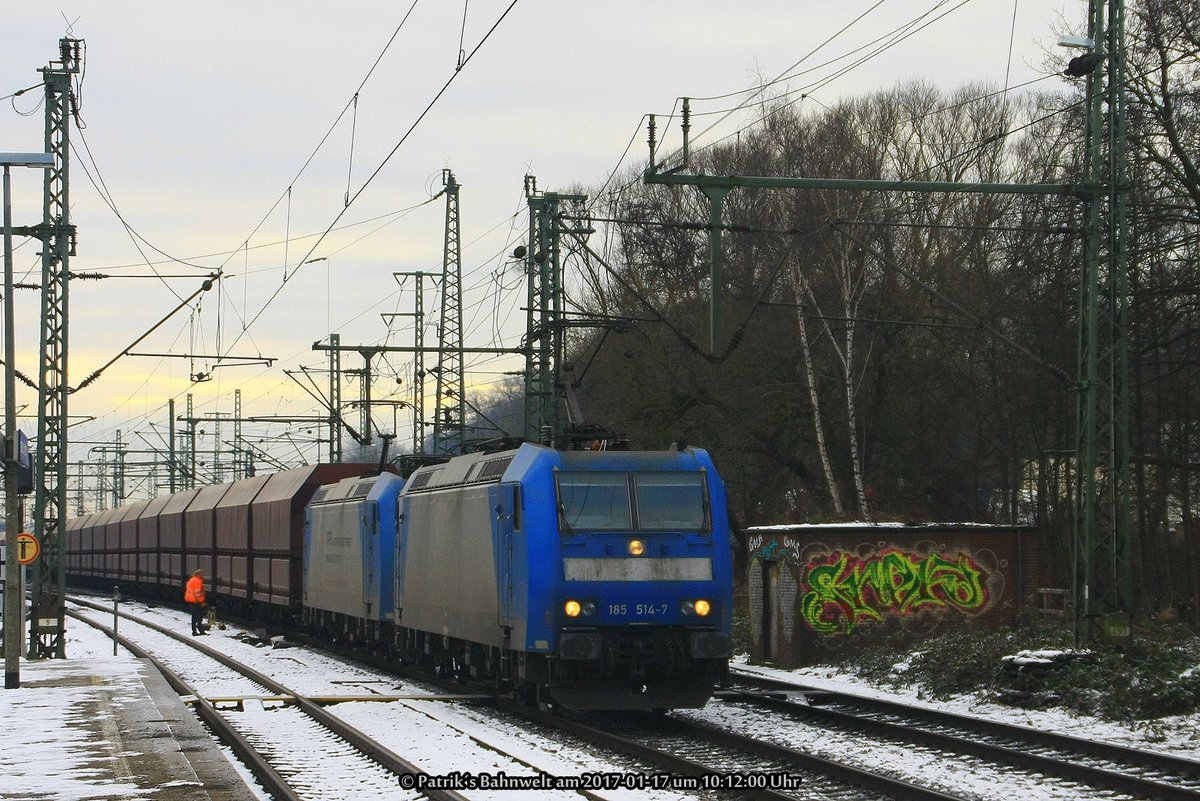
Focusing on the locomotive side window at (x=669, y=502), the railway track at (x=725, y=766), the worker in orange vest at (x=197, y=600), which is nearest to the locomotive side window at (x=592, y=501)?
the locomotive side window at (x=669, y=502)

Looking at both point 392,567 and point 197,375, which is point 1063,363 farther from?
point 197,375

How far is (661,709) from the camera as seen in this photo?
641 inches

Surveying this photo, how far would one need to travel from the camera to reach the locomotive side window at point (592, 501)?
52.9ft

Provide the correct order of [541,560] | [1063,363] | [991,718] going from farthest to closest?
[1063,363]
[991,718]
[541,560]

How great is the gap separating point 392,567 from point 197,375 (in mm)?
21789

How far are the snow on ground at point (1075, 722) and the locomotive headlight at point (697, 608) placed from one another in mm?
3436

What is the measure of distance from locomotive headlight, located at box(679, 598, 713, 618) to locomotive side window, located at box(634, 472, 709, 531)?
799 millimetres

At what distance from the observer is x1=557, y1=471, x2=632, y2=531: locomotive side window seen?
1611 centimetres

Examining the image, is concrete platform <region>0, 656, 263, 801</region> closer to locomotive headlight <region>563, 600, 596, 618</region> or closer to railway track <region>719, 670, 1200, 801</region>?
locomotive headlight <region>563, 600, 596, 618</region>

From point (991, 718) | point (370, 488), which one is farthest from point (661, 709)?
point (370, 488)

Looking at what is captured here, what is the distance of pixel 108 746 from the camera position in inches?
538

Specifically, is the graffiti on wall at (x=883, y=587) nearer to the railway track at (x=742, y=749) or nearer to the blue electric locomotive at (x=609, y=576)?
the railway track at (x=742, y=749)

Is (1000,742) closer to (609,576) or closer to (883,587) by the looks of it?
(609,576)

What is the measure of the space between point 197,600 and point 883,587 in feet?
57.9
